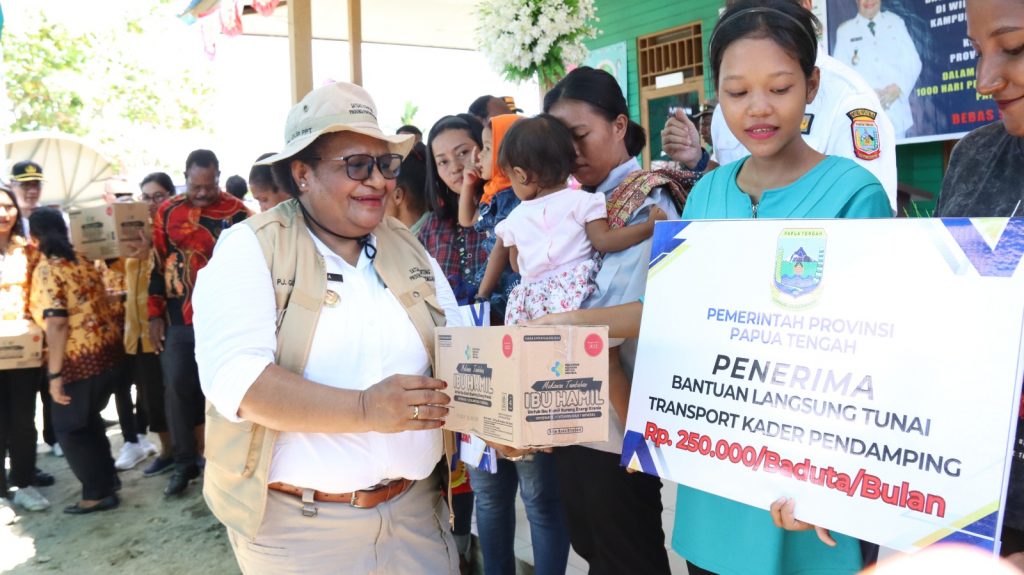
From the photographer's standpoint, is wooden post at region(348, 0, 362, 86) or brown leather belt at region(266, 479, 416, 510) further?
wooden post at region(348, 0, 362, 86)

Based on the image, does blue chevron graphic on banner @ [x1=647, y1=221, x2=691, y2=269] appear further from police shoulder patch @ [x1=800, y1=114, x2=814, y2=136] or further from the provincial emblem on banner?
police shoulder patch @ [x1=800, y1=114, x2=814, y2=136]

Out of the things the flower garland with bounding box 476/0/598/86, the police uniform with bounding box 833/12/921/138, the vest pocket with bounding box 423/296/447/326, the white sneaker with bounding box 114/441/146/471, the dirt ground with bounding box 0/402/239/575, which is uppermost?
the police uniform with bounding box 833/12/921/138

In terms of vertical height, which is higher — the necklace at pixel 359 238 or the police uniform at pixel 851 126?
the police uniform at pixel 851 126

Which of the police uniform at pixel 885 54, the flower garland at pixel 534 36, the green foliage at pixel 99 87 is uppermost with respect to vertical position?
the green foliage at pixel 99 87

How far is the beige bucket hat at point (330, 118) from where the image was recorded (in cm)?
221

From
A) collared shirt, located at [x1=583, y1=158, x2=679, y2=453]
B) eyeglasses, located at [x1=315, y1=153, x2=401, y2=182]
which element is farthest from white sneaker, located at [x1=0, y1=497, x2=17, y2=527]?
collared shirt, located at [x1=583, y1=158, x2=679, y2=453]

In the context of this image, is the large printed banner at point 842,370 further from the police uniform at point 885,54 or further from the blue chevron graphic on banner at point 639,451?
the police uniform at point 885,54

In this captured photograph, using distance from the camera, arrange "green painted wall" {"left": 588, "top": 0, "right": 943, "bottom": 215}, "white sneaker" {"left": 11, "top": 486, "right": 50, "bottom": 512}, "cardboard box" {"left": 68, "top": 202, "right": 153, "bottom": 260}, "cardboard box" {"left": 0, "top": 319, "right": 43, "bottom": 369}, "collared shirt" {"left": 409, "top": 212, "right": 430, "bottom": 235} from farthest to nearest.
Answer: "green painted wall" {"left": 588, "top": 0, "right": 943, "bottom": 215} → "cardboard box" {"left": 68, "top": 202, "right": 153, "bottom": 260} → "white sneaker" {"left": 11, "top": 486, "right": 50, "bottom": 512} → "cardboard box" {"left": 0, "top": 319, "right": 43, "bottom": 369} → "collared shirt" {"left": 409, "top": 212, "right": 430, "bottom": 235}

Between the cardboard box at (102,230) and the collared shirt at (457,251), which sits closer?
the collared shirt at (457,251)

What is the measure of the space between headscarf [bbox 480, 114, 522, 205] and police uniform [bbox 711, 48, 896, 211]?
1.02 meters

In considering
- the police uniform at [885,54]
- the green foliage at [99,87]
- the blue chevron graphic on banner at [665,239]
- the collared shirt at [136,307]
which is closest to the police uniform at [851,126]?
the blue chevron graphic on banner at [665,239]

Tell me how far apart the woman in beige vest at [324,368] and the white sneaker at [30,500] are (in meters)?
4.90

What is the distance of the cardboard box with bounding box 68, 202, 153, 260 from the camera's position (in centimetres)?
624

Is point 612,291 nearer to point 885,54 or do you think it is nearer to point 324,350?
point 324,350
